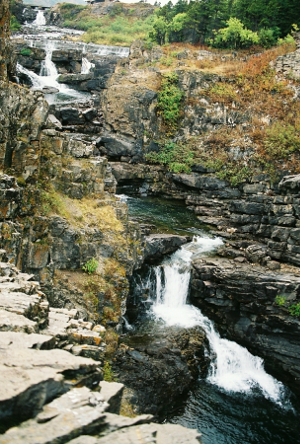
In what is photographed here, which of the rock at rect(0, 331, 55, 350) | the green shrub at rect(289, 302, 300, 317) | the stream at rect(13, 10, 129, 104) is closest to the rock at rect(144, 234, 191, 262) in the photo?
the green shrub at rect(289, 302, 300, 317)

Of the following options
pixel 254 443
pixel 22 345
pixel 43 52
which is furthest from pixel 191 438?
pixel 43 52

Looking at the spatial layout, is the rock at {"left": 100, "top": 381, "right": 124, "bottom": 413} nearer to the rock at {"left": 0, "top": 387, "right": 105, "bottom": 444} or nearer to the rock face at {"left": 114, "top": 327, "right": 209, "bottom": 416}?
the rock at {"left": 0, "top": 387, "right": 105, "bottom": 444}

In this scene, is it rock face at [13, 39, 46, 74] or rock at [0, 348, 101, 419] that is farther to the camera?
rock face at [13, 39, 46, 74]

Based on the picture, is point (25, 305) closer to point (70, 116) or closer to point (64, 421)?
point (64, 421)

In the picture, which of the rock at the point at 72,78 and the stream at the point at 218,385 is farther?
the rock at the point at 72,78

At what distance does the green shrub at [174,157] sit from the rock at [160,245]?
9.96 metres

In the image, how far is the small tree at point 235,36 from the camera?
1404 inches

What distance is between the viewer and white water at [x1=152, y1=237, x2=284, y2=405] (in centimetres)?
1598

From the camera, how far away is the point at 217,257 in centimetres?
2017

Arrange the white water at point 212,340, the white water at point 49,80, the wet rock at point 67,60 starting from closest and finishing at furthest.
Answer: the white water at point 212,340 < the white water at point 49,80 < the wet rock at point 67,60

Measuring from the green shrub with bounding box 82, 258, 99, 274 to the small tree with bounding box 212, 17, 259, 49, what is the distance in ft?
101

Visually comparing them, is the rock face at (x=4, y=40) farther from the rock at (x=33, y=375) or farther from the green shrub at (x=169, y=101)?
the green shrub at (x=169, y=101)

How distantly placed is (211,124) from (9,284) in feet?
87.8

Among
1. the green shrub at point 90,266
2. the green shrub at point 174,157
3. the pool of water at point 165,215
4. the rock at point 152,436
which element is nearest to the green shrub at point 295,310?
the pool of water at point 165,215
